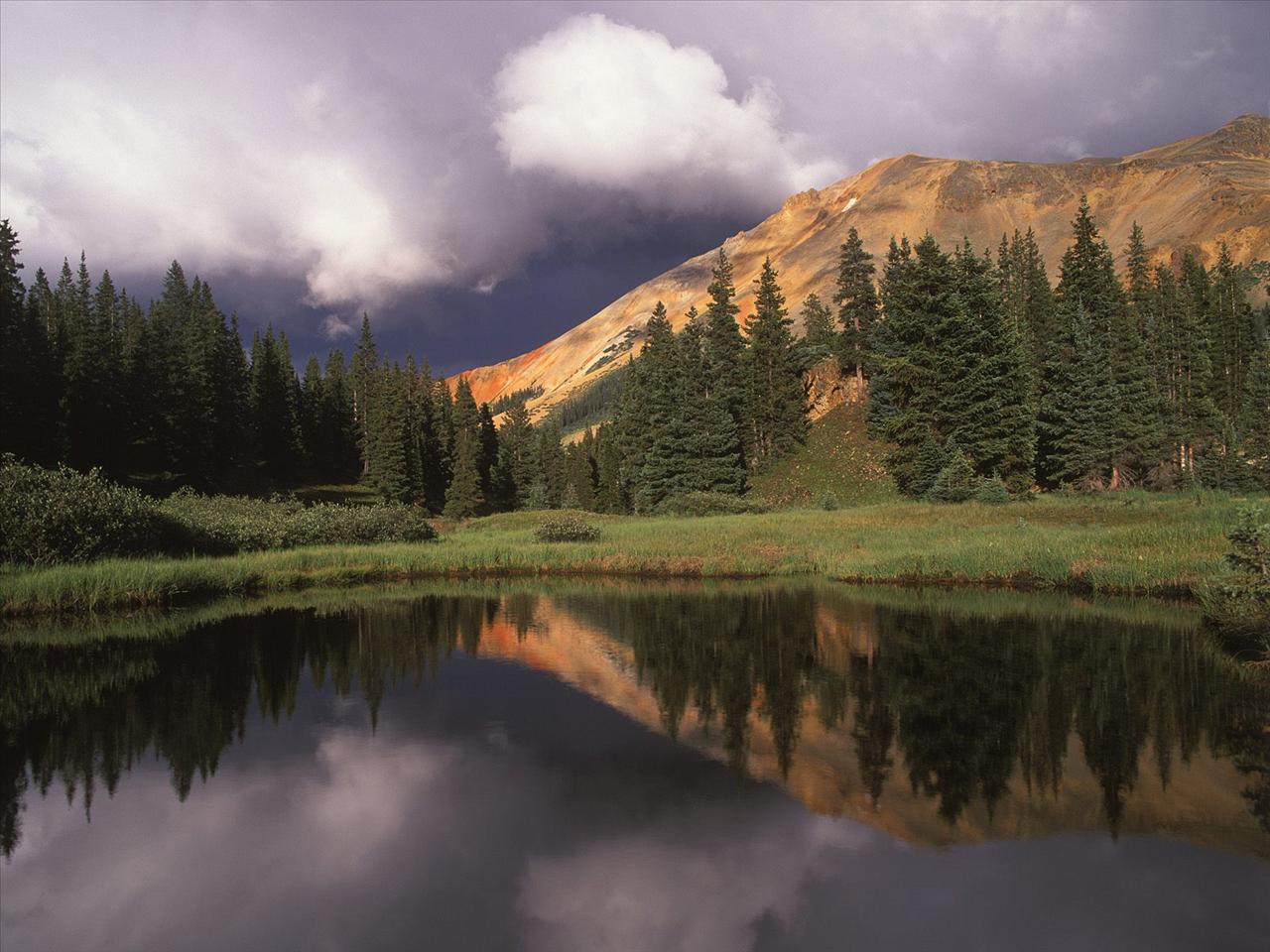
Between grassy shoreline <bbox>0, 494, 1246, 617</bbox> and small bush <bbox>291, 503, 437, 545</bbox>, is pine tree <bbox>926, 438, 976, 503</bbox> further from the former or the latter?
small bush <bbox>291, 503, 437, 545</bbox>

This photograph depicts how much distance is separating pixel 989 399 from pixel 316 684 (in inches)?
1926

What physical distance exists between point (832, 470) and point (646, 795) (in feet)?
206

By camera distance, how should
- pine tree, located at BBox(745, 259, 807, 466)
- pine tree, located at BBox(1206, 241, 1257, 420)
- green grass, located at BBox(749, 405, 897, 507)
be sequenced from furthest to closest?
pine tree, located at BBox(1206, 241, 1257, 420) < pine tree, located at BBox(745, 259, 807, 466) < green grass, located at BBox(749, 405, 897, 507)

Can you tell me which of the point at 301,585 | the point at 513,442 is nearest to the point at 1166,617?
the point at 301,585

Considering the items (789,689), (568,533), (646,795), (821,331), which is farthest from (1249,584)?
(821,331)

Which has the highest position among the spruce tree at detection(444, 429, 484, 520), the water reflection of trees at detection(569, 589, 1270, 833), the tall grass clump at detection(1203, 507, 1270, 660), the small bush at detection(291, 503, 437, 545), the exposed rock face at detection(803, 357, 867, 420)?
the exposed rock face at detection(803, 357, 867, 420)

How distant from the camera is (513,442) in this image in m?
131

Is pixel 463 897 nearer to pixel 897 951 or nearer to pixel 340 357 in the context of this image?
A: pixel 897 951

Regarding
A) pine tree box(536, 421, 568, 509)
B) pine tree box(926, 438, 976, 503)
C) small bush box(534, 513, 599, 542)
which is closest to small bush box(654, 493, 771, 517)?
pine tree box(926, 438, 976, 503)

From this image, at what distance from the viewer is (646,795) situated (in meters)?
10.8

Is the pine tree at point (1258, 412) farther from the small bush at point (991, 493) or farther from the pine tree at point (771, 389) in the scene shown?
the pine tree at point (771, 389)

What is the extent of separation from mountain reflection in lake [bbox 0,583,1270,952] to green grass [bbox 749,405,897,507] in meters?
47.3

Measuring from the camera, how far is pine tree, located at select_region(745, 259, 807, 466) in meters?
75.3

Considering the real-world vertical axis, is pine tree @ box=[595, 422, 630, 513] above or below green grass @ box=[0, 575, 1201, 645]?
above
